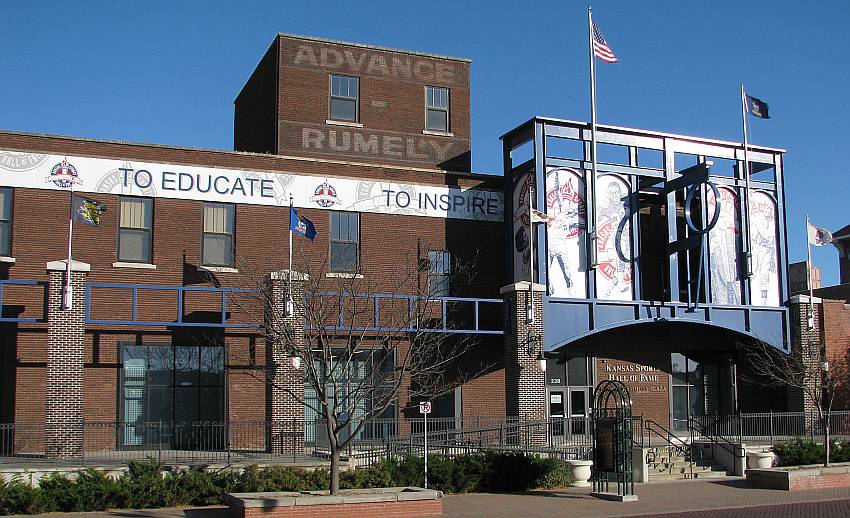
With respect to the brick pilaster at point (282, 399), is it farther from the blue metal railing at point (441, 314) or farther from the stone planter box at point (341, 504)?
the stone planter box at point (341, 504)

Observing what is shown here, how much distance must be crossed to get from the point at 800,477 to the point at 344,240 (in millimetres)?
16914

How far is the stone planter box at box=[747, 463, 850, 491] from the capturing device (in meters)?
25.0

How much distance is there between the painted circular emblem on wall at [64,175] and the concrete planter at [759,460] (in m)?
23.0

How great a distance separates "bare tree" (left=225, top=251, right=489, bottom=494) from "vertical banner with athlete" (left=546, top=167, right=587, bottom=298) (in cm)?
310

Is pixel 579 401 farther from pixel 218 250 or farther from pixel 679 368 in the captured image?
pixel 218 250

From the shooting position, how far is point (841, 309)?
128 feet

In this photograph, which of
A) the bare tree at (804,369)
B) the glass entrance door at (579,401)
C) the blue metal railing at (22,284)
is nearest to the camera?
the blue metal railing at (22,284)

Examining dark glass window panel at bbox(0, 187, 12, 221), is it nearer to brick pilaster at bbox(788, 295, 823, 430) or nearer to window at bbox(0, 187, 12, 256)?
window at bbox(0, 187, 12, 256)

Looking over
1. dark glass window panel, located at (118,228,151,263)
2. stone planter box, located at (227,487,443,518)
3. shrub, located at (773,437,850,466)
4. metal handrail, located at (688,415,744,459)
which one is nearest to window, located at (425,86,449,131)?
dark glass window panel, located at (118,228,151,263)

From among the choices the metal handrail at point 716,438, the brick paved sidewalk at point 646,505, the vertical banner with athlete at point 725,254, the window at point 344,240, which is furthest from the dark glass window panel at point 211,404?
the vertical banner with athlete at point 725,254

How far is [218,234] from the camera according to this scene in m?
32.6

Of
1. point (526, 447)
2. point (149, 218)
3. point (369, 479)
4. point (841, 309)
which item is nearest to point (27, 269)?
point (149, 218)

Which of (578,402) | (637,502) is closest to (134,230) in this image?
(578,402)

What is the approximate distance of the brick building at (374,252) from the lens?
3012 centimetres
